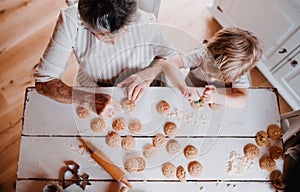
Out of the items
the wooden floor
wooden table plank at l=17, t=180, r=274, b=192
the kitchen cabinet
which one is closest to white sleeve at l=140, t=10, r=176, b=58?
wooden table plank at l=17, t=180, r=274, b=192

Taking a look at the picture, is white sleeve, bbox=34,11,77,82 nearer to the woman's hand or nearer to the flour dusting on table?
the woman's hand

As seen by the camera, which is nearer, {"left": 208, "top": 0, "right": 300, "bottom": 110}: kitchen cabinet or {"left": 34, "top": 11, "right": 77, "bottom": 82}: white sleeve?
{"left": 34, "top": 11, "right": 77, "bottom": 82}: white sleeve

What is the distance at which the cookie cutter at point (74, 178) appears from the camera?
109 cm

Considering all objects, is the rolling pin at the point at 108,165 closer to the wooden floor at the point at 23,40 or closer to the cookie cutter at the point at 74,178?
the cookie cutter at the point at 74,178

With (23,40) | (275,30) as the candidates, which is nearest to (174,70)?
(275,30)

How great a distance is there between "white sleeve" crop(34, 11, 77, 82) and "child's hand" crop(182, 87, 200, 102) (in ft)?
1.47

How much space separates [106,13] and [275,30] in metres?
1.03

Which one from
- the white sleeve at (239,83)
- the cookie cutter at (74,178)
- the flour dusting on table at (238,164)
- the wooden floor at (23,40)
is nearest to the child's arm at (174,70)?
the white sleeve at (239,83)

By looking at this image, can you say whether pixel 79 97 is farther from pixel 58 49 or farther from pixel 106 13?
pixel 106 13

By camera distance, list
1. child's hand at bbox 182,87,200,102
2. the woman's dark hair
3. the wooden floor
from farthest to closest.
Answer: the wooden floor → child's hand at bbox 182,87,200,102 → the woman's dark hair

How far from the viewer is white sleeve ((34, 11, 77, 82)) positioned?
1.16 meters

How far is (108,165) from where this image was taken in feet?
3.61

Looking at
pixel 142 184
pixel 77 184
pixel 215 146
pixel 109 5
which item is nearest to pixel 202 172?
pixel 215 146

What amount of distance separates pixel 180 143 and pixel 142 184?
0.19 meters
